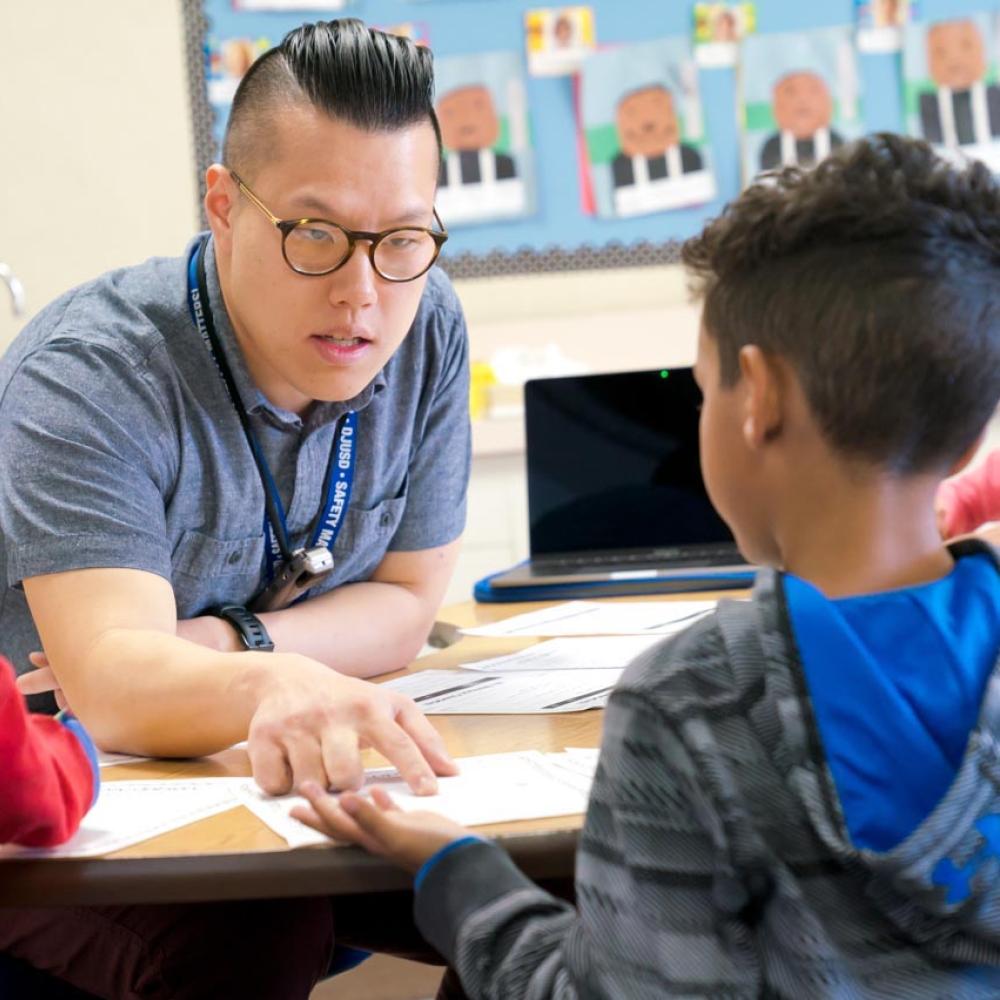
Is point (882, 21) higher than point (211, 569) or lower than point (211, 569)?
higher

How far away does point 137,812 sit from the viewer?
965 mm

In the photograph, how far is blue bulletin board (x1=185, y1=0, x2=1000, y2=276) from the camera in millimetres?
3354

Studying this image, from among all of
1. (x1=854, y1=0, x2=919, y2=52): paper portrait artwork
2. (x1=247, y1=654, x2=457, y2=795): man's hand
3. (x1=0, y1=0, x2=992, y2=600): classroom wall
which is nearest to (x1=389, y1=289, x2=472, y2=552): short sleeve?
(x1=247, y1=654, x2=457, y2=795): man's hand

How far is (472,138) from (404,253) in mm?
2091

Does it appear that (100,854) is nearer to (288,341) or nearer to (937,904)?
(937,904)

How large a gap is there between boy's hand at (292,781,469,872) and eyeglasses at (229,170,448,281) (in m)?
0.64

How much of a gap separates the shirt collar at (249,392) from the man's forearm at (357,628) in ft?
0.66

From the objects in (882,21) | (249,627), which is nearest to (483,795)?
(249,627)

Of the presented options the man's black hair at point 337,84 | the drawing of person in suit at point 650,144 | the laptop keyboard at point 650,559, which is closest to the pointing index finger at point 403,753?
the man's black hair at point 337,84

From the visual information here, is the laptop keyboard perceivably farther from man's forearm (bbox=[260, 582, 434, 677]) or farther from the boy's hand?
the boy's hand

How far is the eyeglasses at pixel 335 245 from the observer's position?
1.37m

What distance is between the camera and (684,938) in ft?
2.24

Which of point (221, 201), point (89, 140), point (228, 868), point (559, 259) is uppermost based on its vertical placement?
point (89, 140)

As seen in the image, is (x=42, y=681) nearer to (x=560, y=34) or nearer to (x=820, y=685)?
(x=820, y=685)
